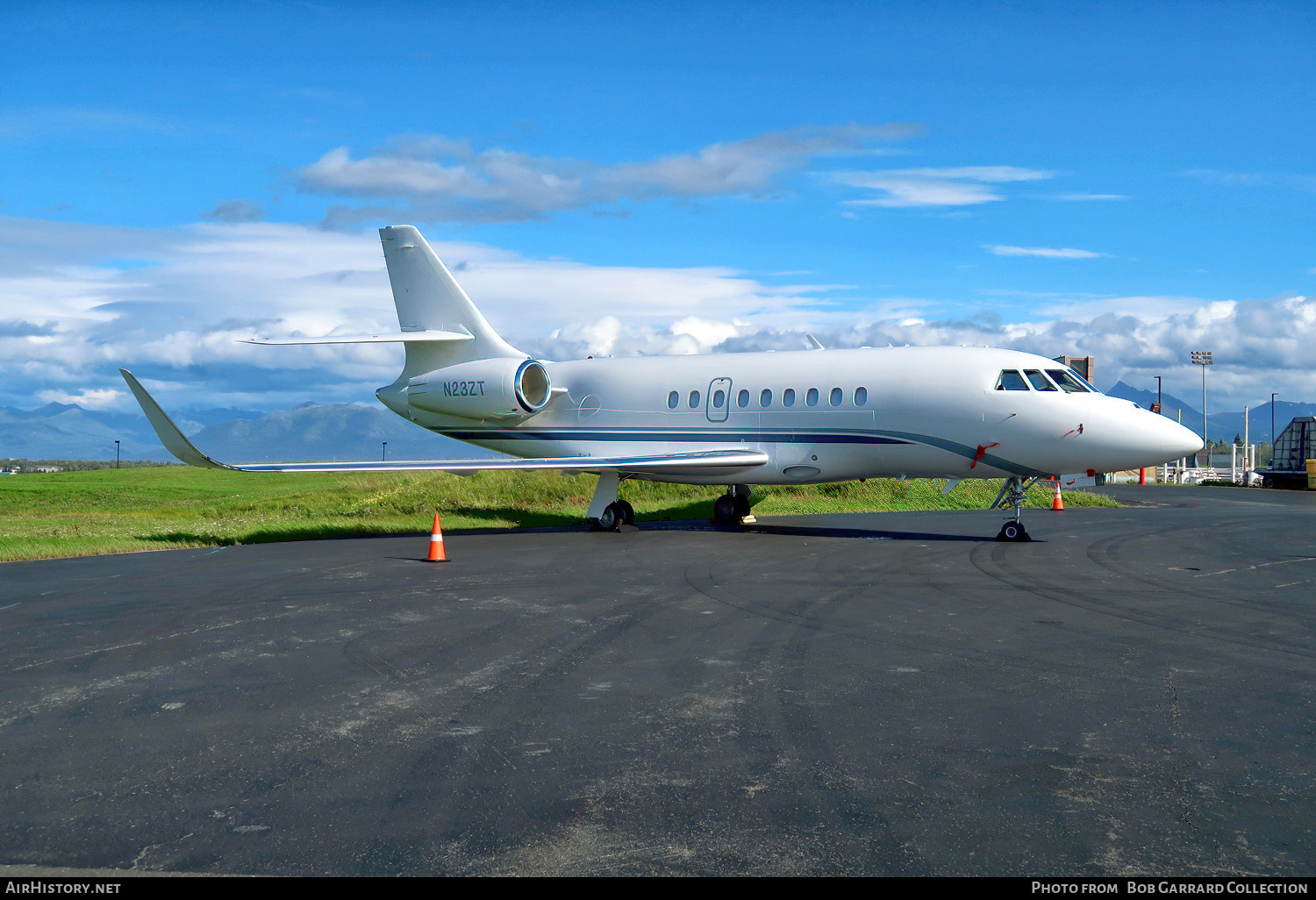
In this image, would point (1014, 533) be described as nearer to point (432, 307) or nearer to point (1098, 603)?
point (1098, 603)

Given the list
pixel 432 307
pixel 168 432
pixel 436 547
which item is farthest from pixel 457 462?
pixel 432 307

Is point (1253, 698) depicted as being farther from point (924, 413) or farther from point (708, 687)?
point (924, 413)

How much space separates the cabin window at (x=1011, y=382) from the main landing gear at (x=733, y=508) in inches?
264

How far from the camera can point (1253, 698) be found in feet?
23.1

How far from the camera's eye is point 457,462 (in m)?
18.0

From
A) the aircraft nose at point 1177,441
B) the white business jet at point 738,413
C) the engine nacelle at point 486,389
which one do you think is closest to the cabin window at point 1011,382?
the white business jet at point 738,413

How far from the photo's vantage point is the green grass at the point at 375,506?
20.5 metres

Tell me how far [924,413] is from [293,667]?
13.2 metres

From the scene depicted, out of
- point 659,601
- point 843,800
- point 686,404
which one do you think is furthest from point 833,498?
point 843,800

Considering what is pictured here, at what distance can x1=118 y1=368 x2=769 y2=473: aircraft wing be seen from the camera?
52.7 feet

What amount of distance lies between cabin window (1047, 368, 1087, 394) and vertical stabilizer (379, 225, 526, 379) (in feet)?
41.4

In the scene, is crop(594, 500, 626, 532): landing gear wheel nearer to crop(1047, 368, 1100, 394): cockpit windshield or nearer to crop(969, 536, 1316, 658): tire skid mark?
crop(969, 536, 1316, 658): tire skid mark
